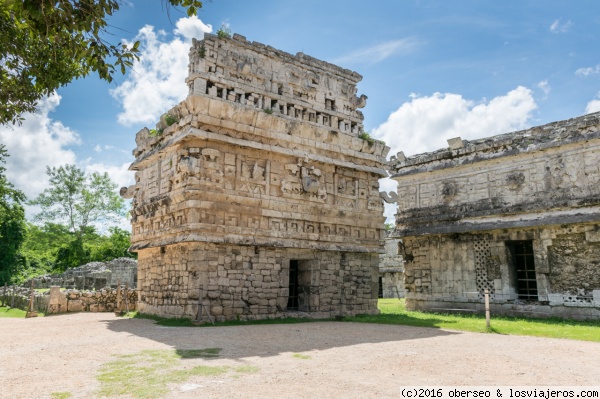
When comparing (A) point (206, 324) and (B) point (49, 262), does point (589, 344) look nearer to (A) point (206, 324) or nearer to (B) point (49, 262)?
(A) point (206, 324)

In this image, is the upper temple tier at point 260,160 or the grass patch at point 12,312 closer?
the upper temple tier at point 260,160

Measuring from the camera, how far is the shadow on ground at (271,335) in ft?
25.9

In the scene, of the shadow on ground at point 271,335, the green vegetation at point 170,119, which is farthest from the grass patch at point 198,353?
the green vegetation at point 170,119

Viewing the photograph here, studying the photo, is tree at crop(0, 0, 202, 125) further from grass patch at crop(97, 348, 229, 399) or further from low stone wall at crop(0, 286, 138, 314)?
low stone wall at crop(0, 286, 138, 314)

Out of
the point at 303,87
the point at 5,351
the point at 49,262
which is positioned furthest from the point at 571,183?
the point at 49,262

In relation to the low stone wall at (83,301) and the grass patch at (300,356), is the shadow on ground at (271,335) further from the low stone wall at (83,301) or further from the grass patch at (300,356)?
the low stone wall at (83,301)

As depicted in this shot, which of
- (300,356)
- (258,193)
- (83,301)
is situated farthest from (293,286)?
(83,301)

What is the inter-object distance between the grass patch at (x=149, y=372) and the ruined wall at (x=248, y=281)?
413 centimetres

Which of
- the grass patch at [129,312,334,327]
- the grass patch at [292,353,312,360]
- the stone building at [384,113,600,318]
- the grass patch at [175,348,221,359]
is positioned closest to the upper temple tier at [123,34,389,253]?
the grass patch at [129,312,334,327]

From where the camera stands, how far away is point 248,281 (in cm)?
1228

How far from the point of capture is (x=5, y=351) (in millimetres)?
7828

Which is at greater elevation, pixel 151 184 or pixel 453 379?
pixel 151 184

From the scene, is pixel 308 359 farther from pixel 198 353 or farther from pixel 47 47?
pixel 47 47

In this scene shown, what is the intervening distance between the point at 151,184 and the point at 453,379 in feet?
36.6
